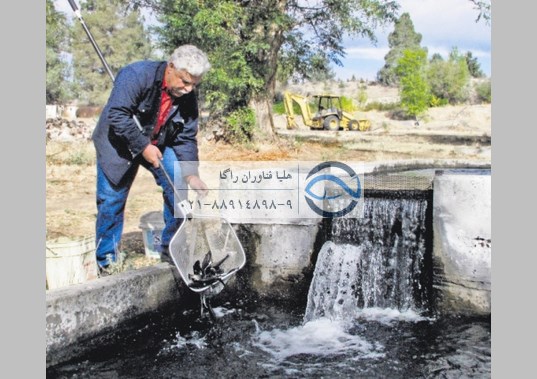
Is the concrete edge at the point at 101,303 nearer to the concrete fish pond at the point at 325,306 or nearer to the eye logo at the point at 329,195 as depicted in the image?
the concrete fish pond at the point at 325,306

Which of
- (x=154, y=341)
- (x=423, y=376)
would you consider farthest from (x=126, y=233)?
(x=423, y=376)

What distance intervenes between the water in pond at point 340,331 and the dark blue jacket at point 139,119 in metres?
1.01

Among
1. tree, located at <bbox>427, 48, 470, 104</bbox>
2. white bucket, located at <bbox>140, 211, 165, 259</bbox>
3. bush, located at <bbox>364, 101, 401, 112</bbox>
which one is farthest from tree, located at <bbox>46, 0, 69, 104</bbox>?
white bucket, located at <bbox>140, 211, 165, 259</bbox>

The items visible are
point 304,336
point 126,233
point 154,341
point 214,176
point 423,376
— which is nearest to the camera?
point 423,376

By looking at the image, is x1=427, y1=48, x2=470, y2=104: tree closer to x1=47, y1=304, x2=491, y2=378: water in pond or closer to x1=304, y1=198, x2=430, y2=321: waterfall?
x1=304, y1=198, x2=430, y2=321: waterfall

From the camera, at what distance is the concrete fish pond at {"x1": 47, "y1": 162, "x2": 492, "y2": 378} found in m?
2.97

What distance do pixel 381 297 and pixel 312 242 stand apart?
24.2 inches

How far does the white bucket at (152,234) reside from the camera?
449cm

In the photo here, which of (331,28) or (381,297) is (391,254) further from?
(331,28)

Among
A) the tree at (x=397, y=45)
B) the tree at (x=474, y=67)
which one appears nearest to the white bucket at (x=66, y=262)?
the tree at (x=397, y=45)

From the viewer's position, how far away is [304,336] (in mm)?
3508

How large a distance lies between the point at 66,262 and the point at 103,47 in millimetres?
35081

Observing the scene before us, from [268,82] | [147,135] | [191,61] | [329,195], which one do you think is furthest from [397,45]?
[191,61]

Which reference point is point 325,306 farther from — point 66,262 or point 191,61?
point 191,61
